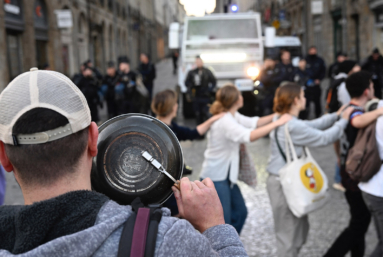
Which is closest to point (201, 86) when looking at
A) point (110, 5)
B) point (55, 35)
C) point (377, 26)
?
point (55, 35)

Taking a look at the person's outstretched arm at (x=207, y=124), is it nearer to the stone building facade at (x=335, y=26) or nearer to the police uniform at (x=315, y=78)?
the police uniform at (x=315, y=78)

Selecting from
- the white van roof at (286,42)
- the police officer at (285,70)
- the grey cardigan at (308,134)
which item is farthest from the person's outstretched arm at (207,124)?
the white van roof at (286,42)

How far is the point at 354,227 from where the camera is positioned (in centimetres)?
348

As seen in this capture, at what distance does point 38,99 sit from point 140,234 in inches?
16.2

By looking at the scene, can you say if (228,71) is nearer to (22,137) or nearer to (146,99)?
(146,99)

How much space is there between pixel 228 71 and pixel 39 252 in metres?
11.2

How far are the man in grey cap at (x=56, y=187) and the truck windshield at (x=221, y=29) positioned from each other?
11401 mm

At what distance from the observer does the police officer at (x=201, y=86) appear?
10539 millimetres

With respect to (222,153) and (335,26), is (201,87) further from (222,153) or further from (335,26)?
(335,26)

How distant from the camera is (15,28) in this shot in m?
15.1

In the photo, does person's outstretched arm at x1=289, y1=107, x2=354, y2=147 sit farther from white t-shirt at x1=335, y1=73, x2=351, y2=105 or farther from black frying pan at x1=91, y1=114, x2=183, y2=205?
white t-shirt at x1=335, y1=73, x2=351, y2=105

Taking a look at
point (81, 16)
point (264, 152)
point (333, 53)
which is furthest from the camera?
point (333, 53)

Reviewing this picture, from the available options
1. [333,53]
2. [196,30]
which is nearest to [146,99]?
[196,30]

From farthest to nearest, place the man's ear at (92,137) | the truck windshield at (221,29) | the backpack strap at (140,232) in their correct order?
the truck windshield at (221,29) → the man's ear at (92,137) → the backpack strap at (140,232)
